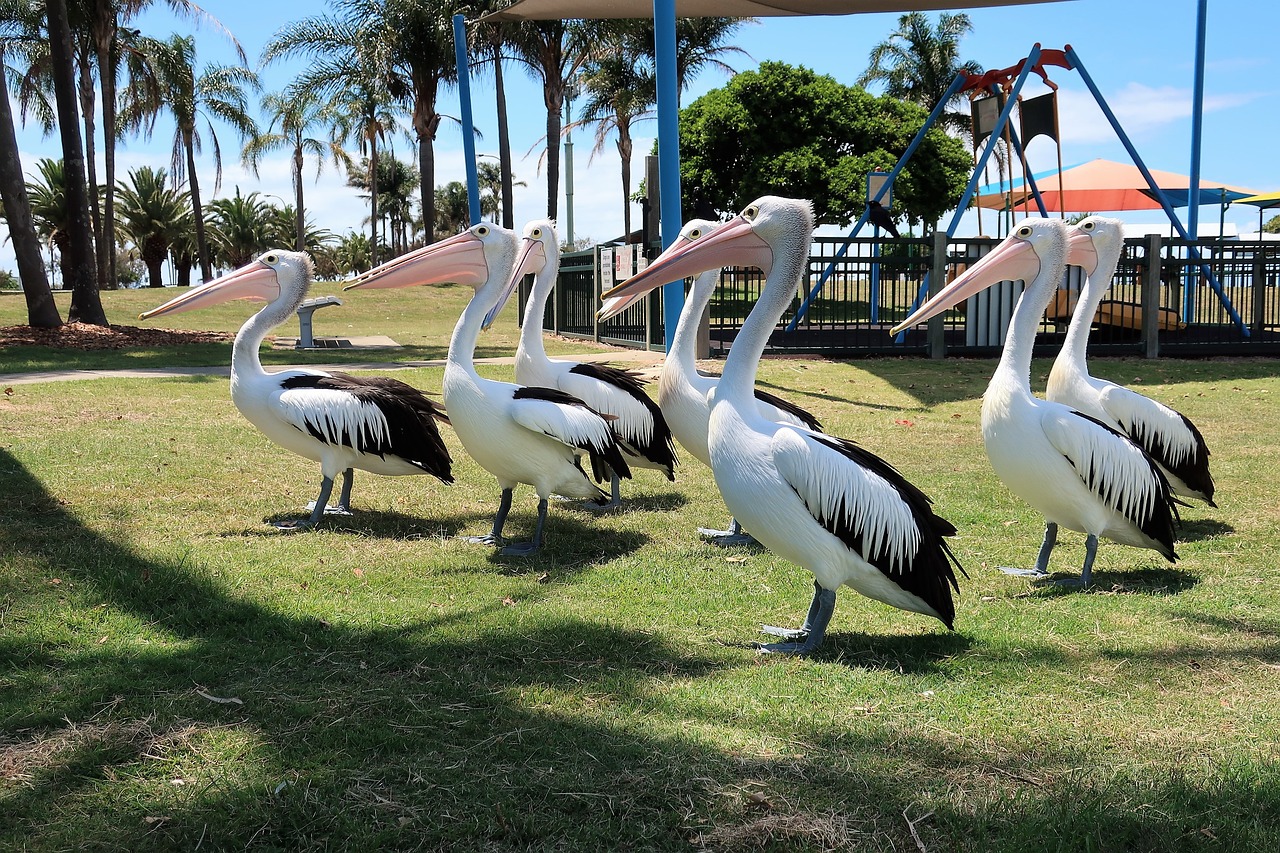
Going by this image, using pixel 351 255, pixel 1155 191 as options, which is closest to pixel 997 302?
pixel 1155 191

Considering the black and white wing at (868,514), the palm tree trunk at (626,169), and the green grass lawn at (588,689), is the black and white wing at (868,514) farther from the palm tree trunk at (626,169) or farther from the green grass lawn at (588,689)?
the palm tree trunk at (626,169)

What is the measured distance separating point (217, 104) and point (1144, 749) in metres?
40.3

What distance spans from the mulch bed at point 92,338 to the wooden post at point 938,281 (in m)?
11.3

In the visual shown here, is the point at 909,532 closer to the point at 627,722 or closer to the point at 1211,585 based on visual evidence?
the point at 627,722

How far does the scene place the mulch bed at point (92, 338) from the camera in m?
15.1

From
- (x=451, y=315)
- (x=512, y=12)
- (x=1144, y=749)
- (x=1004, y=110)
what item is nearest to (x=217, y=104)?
(x=451, y=315)

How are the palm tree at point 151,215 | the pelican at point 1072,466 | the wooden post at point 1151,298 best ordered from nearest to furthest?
the pelican at point 1072,466
the wooden post at point 1151,298
the palm tree at point 151,215

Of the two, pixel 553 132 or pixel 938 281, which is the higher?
pixel 553 132

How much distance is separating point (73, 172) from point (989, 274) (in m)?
16.6

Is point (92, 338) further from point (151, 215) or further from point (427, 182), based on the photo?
point (151, 215)

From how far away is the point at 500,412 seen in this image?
16.6 ft

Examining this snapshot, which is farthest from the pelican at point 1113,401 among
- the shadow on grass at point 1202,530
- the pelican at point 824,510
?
the pelican at point 824,510

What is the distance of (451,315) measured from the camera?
26.8 metres

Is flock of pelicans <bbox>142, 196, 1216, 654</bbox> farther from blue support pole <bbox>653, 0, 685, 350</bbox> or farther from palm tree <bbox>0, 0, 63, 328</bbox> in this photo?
palm tree <bbox>0, 0, 63, 328</bbox>
